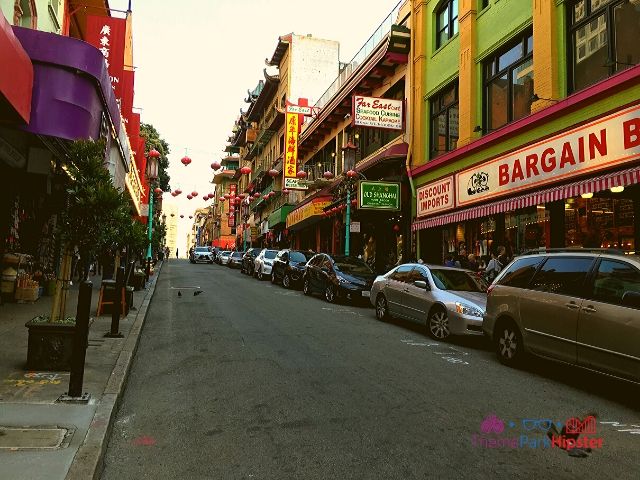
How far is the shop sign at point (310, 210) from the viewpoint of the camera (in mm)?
28094

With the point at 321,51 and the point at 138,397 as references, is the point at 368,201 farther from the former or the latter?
the point at 321,51

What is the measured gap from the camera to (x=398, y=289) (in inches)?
471

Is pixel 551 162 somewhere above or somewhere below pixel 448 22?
below

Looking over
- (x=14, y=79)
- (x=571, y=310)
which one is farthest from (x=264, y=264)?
(x=571, y=310)

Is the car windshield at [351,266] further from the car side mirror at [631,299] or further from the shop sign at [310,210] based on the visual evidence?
the car side mirror at [631,299]

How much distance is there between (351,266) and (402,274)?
534cm

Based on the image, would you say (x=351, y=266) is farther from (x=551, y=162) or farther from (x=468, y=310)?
(x=468, y=310)

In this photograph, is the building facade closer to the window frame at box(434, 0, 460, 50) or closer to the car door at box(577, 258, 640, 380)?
the window frame at box(434, 0, 460, 50)

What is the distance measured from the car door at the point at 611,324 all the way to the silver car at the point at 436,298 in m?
3.04

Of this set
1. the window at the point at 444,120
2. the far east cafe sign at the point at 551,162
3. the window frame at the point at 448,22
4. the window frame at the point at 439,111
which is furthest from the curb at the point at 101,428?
the window frame at the point at 448,22

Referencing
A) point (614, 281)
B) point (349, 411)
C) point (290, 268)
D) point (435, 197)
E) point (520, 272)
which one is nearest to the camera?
point (349, 411)

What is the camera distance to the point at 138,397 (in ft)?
19.5

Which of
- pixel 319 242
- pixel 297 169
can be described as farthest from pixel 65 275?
pixel 297 169

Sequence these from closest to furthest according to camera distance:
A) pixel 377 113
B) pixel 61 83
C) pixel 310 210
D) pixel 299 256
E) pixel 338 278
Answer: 1. pixel 61 83
2. pixel 338 278
3. pixel 377 113
4. pixel 299 256
5. pixel 310 210
